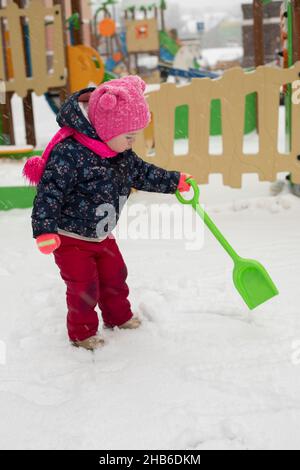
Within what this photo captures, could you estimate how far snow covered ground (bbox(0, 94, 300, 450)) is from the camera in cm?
152

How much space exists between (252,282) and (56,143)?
3.08ft

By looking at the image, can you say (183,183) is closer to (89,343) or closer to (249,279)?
(249,279)

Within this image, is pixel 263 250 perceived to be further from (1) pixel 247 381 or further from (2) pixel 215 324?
(1) pixel 247 381

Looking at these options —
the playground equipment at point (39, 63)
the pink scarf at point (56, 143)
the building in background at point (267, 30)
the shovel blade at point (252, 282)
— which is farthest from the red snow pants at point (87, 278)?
the building in background at point (267, 30)

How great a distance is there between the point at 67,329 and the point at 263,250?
4.41 ft

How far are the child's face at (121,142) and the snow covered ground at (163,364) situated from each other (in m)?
0.74

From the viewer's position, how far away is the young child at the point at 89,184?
186 centimetres

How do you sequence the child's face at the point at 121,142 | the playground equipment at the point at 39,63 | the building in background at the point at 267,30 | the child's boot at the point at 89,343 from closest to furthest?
the child's face at the point at 121,142
the child's boot at the point at 89,343
the playground equipment at the point at 39,63
the building in background at the point at 267,30

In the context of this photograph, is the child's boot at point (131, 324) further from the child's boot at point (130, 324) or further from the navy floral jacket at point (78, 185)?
the navy floral jacket at point (78, 185)

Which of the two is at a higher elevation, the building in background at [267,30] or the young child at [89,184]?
the building in background at [267,30]

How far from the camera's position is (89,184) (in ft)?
6.38

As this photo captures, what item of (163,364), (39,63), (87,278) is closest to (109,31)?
(39,63)
